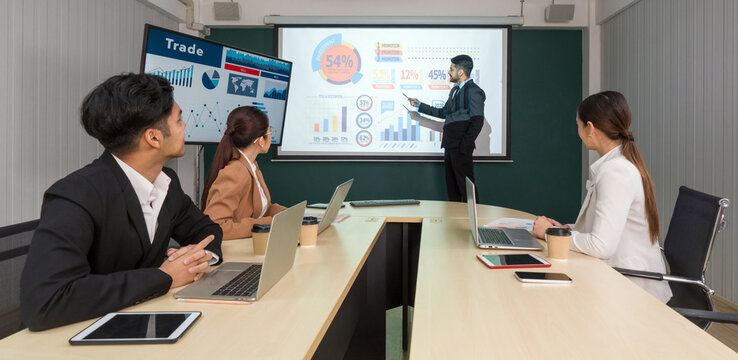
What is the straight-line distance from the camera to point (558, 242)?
4.84ft

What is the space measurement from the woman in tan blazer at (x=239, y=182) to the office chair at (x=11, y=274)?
669 millimetres

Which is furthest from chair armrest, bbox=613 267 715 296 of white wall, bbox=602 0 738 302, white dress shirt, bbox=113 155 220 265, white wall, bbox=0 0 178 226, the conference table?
white wall, bbox=0 0 178 226

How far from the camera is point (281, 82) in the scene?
440 centimetres

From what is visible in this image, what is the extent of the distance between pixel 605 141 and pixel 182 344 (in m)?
1.68

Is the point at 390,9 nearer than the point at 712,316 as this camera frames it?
No

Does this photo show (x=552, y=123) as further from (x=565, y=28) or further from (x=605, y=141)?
(x=605, y=141)

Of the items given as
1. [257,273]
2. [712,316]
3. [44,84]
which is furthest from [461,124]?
[257,273]

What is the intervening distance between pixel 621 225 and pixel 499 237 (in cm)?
40

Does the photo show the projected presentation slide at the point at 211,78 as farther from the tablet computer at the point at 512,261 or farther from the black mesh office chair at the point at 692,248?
the black mesh office chair at the point at 692,248

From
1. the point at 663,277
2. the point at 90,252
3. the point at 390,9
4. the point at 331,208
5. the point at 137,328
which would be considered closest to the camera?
the point at 137,328

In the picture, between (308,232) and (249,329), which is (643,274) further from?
(249,329)

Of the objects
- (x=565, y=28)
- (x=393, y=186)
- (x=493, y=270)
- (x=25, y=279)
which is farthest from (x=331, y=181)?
(x=25, y=279)

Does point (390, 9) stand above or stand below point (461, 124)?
above

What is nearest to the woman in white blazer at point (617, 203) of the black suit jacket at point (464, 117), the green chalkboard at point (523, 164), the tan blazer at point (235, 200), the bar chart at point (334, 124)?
the tan blazer at point (235, 200)
